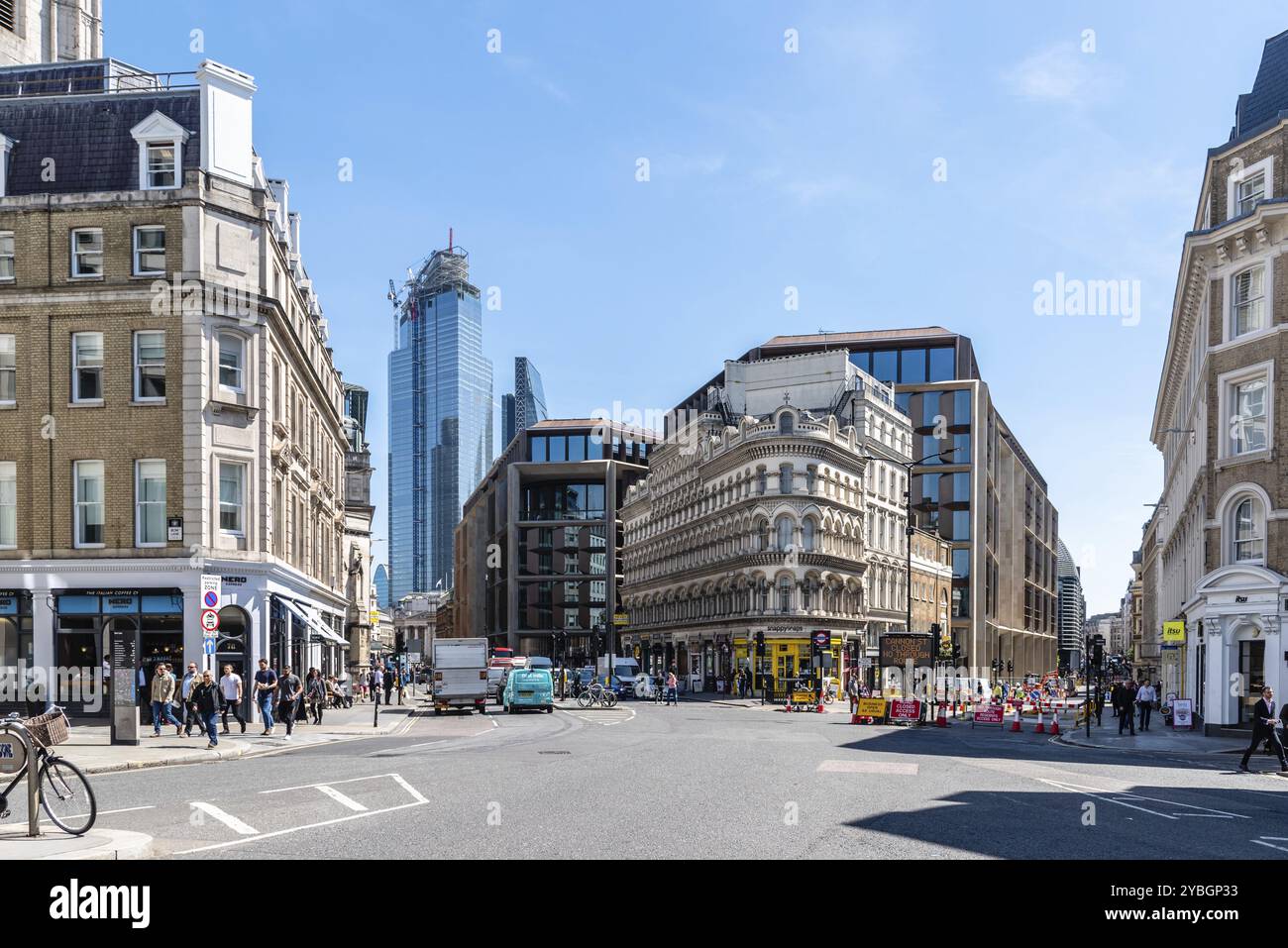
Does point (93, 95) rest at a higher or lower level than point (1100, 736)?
higher

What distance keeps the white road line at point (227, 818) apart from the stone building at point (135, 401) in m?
19.8

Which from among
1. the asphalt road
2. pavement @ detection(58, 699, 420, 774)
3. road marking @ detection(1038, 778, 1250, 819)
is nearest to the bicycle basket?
the asphalt road

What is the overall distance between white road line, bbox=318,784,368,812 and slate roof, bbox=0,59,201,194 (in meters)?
24.8

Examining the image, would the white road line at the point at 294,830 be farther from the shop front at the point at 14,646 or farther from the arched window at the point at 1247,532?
the arched window at the point at 1247,532

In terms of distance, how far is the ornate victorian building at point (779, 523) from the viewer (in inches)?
2756

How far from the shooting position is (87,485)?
3434 centimetres

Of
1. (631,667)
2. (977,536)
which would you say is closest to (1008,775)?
(631,667)

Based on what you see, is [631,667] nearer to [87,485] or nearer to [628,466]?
[87,485]

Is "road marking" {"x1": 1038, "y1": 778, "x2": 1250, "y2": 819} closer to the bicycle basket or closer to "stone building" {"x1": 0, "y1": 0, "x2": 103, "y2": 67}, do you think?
the bicycle basket

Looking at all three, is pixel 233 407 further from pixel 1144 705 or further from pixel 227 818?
pixel 1144 705

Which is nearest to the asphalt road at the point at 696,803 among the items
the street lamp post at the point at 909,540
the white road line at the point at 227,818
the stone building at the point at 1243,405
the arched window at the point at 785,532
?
the white road line at the point at 227,818

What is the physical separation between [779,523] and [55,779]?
59.1m
